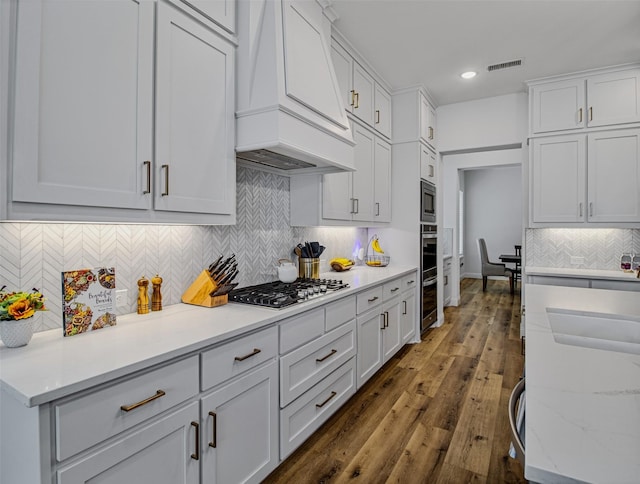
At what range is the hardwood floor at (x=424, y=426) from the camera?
1.92m

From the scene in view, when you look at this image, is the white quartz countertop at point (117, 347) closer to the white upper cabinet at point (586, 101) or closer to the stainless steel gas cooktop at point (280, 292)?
the stainless steel gas cooktop at point (280, 292)

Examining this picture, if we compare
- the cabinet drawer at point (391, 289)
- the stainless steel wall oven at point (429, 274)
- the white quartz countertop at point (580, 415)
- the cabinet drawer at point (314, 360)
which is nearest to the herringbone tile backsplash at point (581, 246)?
the stainless steel wall oven at point (429, 274)

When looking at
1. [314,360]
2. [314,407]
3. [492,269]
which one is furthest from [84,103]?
[492,269]

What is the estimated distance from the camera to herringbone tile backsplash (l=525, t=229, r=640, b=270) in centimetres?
381

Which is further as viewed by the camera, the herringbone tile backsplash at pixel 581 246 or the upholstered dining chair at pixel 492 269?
the upholstered dining chair at pixel 492 269

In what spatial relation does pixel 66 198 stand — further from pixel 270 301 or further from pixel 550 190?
pixel 550 190

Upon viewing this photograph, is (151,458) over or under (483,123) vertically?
under

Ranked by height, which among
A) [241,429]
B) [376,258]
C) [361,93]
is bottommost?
[241,429]

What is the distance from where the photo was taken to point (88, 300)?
1.44 metres

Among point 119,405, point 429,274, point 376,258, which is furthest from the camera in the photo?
point 429,274

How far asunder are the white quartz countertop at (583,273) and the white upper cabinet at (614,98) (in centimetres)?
153

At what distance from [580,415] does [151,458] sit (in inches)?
50.1

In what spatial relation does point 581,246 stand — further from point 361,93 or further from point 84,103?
point 84,103

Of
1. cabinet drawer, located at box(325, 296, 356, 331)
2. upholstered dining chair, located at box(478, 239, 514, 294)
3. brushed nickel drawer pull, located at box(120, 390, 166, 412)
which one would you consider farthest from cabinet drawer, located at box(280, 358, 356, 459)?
upholstered dining chair, located at box(478, 239, 514, 294)
